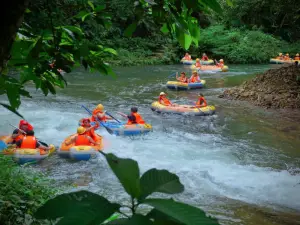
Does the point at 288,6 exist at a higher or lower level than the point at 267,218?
higher

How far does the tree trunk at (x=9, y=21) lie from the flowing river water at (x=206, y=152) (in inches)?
135

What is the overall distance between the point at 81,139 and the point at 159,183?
829cm

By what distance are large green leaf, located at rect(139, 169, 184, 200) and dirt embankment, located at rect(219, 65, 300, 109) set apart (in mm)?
13737

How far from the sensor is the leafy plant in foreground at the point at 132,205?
0.98m

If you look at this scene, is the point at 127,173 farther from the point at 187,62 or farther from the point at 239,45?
the point at 239,45

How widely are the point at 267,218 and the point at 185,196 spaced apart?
1.51 metres

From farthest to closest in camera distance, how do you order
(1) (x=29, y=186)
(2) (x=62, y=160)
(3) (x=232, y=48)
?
(3) (x=232, y=48) → (2) (x=62, y=160) → (1) (x=29, y=186)

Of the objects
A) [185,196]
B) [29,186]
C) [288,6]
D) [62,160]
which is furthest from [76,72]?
[29,186]

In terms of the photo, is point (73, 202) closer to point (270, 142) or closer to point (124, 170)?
point (124, 170)

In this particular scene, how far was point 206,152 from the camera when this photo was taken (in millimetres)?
9891

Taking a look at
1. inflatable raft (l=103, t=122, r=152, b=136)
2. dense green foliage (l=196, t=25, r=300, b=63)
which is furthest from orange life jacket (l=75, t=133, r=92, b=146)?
dense green foliage (l=196, t=25, r=300, b=63)

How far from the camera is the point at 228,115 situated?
1374 centimetres

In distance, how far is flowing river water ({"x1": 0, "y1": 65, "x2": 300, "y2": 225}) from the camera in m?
6.98

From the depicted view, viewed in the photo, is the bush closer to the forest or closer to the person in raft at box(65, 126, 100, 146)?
the person in raft at box(65, 126, 100, 146)
